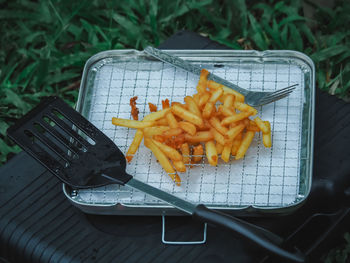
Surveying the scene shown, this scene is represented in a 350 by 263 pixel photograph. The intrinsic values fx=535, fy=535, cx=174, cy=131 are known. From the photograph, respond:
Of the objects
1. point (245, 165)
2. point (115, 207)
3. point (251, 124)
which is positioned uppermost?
point (251, 124)

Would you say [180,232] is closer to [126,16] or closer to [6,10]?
[126,16]

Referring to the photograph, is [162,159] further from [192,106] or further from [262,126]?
[262,126]

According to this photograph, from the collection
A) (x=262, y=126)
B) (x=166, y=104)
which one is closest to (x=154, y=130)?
(x=166, y=104)

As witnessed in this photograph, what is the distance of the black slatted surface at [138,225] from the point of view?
174cm

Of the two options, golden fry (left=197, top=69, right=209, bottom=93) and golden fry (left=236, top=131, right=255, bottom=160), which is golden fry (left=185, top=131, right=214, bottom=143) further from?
golden fry (left=197, top=69, right=209, bottom=93)

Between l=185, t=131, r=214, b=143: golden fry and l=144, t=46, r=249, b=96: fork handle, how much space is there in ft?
1.02

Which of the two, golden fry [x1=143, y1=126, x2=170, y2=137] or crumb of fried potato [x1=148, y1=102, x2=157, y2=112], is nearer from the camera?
golden fry [x1=143, y1=126, x2=170, y2=137]

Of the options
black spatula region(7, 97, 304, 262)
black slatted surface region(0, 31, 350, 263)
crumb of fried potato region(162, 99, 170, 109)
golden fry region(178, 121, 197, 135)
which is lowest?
black slatted surface region(0, 31, 350, 263)

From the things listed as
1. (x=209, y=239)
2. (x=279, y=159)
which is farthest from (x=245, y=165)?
(x=209, y=239)

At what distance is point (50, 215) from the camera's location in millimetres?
1885

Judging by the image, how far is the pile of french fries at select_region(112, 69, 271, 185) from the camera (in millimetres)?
1738

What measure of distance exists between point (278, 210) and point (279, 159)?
203 millimetres

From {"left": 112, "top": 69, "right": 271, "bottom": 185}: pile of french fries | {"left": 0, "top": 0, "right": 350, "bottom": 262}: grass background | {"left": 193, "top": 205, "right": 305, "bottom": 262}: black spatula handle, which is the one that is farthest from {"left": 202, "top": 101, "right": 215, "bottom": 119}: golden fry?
{"left": 0, "top": 0, "right": 350, "bottom": 262}: grass background

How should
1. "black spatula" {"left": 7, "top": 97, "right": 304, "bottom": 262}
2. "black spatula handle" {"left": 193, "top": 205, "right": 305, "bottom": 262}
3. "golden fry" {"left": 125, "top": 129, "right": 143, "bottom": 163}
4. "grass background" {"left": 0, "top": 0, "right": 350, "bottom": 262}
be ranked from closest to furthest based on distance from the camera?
1. "black spatula handle" {"left": 193, "top": 205, "right": 305, "bottom": 262}
2. "black spatula" {"left": 7, "top": 97, "right": 304, "bottom": 262}
3. "golden fry" {"left": 125, "top": 129, "right": 143, "bottom": 163}
4. "grass background" {"left": 0, "top": 0, "right": 350, "bottom": 262}
